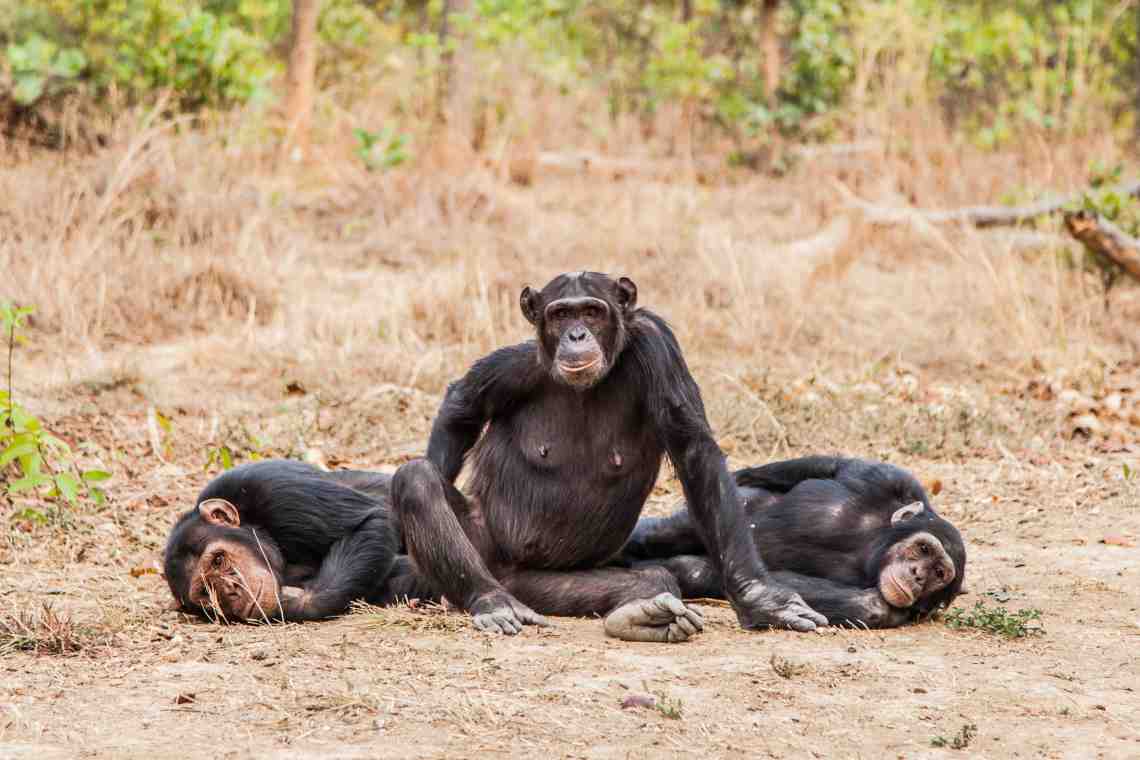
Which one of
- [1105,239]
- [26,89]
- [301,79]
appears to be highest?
[301,79]

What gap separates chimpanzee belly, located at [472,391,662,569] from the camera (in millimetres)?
4680

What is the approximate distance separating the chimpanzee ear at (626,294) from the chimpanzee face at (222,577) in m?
1.47

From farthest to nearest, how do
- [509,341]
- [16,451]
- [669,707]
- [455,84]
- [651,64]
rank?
[651,64] < [455,84] < [509,341] < [16,451] < [669,707]

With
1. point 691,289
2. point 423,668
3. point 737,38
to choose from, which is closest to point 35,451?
point 423,668

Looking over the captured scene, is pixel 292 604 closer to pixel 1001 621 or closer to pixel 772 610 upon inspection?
pixel 772 610

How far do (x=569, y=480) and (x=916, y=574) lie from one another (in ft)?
3.85

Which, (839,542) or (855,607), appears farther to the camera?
(839,542)

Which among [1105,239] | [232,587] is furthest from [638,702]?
[1105,239]

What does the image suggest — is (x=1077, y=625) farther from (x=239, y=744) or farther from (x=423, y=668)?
(x=239, y=744)

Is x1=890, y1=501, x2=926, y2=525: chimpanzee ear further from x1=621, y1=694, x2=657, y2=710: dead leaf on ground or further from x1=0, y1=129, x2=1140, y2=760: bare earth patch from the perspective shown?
x1=621, y1=694, x2=657, y2=710: dead leaf on ground

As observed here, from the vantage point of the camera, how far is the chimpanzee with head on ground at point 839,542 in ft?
14.8

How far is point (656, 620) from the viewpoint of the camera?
4.14 m

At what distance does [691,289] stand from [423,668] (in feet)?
21.3

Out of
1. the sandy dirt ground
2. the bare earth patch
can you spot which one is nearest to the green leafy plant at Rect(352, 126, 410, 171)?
the bare earth patch
